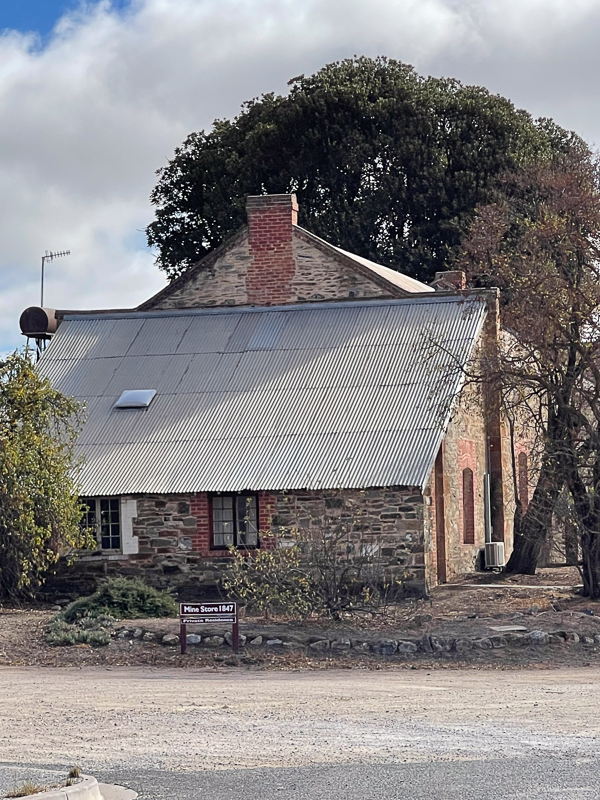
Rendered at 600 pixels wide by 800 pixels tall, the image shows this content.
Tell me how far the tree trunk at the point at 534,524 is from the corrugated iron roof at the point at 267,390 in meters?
2.08

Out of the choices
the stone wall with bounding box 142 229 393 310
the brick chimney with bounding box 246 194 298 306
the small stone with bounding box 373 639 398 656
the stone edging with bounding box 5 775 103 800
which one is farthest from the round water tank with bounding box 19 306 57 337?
the stone edging with bounding box 5 775 103 800

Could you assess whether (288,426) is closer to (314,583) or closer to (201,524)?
(201,524)

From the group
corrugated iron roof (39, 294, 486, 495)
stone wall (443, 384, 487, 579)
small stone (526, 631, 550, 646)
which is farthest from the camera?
stone wall (443, 384, 487, 579)

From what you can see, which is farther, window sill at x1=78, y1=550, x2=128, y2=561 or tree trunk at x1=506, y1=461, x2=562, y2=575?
window sill at x1=78, y1=550, x2=128, y2=561

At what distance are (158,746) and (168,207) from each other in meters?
38.1

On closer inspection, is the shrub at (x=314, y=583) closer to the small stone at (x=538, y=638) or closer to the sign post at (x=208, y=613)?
the sign post at (x=208, y=613)

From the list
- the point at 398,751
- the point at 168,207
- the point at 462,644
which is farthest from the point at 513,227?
the point at 398,751

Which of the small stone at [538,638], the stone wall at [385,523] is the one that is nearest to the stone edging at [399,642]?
the small stone at [538,638]

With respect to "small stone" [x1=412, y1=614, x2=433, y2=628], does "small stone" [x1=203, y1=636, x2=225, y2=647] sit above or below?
below

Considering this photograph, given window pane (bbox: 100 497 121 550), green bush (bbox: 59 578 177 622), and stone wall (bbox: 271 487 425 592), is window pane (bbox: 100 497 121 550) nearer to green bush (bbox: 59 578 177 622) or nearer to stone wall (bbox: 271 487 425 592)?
green bush (bbox: 59 578 177 622)

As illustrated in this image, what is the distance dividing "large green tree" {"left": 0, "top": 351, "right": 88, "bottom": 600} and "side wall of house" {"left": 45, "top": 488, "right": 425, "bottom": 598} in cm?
121

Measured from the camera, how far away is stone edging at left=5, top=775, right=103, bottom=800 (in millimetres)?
8609

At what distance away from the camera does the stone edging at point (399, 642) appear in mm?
17766

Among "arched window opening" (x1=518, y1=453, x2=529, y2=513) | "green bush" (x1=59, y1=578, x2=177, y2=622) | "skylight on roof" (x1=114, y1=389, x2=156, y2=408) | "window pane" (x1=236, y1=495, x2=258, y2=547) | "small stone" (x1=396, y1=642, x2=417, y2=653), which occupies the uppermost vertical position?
"skylight on roof" (x1=114, y1=389, x2=156, y2=408)
